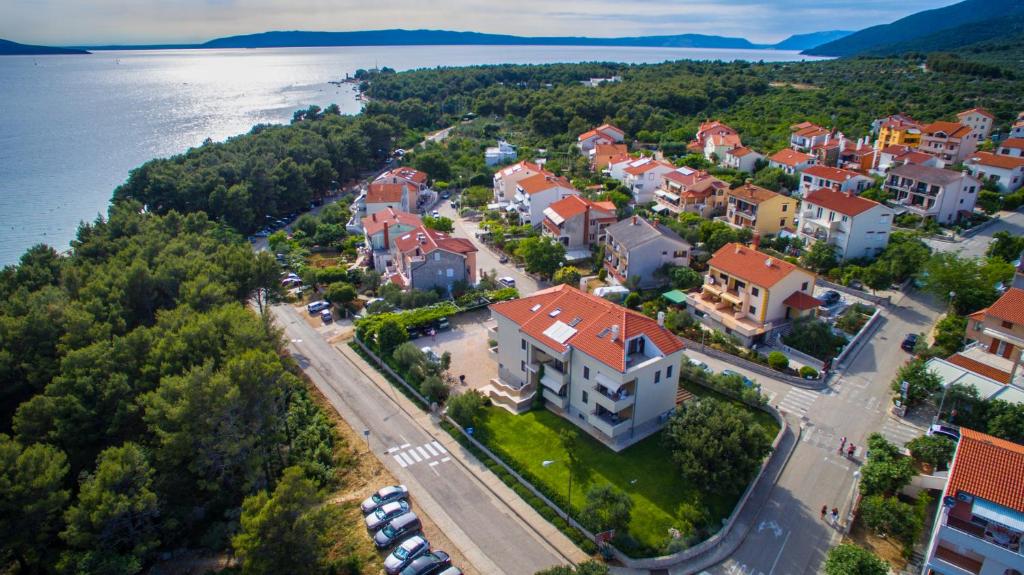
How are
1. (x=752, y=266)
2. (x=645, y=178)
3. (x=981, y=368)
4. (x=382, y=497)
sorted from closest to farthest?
(x=382, y=497) → (x=981, y=368) → (x=752, y=266) → (x=645, y=178)

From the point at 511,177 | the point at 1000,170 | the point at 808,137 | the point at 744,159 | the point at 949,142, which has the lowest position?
the point at 511,177

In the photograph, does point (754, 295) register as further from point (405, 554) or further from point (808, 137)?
point (808, 137)

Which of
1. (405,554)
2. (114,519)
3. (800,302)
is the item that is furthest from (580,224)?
(114,519)

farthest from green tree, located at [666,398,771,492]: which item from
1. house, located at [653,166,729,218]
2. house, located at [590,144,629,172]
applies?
house, located at [590,144,629,172]

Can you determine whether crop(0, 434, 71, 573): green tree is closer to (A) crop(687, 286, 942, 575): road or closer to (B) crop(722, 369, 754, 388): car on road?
(A) crop(687, 286, 942, 575): road

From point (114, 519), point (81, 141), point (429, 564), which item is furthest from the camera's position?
point (81, 141)

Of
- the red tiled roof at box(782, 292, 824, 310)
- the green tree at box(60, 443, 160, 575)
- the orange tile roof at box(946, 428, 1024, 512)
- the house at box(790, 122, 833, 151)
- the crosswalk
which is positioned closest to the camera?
the orange tile roof at box(946, 428, 1024, 512)

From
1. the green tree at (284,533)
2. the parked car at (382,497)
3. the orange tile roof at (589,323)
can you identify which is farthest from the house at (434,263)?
the green tree at (284,533)
